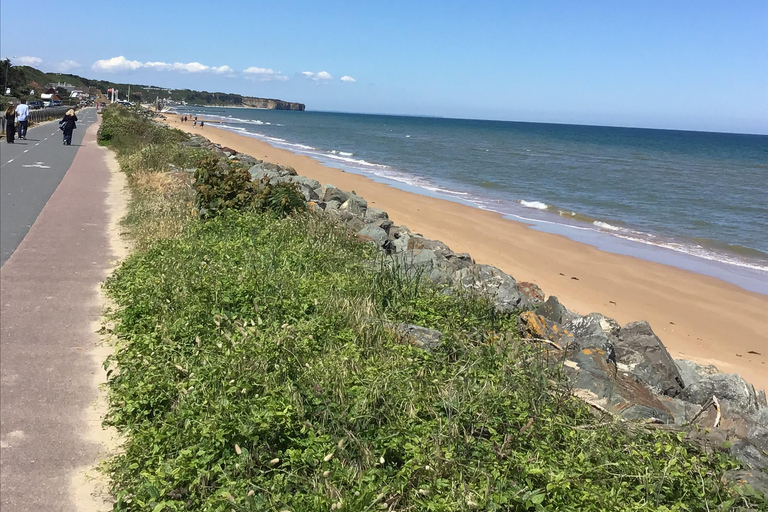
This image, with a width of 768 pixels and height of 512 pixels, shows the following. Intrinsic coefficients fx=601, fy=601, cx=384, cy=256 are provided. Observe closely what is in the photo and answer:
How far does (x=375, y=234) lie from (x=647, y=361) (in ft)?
17.4

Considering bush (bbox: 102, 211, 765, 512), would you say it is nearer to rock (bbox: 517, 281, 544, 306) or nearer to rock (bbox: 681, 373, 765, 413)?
rock (bbox: 681, 373, 765, 413)

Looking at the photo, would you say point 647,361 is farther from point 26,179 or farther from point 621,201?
point 621,201

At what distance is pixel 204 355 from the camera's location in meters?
5.18

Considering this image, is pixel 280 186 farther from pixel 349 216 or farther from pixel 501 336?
pixel 501 336

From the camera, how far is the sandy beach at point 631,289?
32.7ft

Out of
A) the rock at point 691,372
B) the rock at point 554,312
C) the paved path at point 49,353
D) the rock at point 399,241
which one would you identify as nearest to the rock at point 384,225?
the rock at point 399,241

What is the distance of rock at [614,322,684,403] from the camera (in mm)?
6809

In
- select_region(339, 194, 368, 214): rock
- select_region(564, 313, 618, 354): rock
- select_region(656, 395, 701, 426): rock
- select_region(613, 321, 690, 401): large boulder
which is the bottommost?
select_region(656, 395, 701, 426): rock

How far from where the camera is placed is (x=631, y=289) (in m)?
12.7

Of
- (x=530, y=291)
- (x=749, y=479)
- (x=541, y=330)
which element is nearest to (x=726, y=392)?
(x=541, y=330)

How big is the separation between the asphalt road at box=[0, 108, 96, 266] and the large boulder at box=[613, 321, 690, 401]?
852 centimetres

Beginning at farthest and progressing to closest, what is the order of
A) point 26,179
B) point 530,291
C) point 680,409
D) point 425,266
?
point 26,179
point 530,291
point 425,266
point 680,409

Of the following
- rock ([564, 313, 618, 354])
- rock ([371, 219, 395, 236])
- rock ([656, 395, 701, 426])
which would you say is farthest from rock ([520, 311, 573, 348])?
rock ([371, 219, 395, 236])

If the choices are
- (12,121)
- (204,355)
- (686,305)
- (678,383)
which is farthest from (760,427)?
(12,121)
